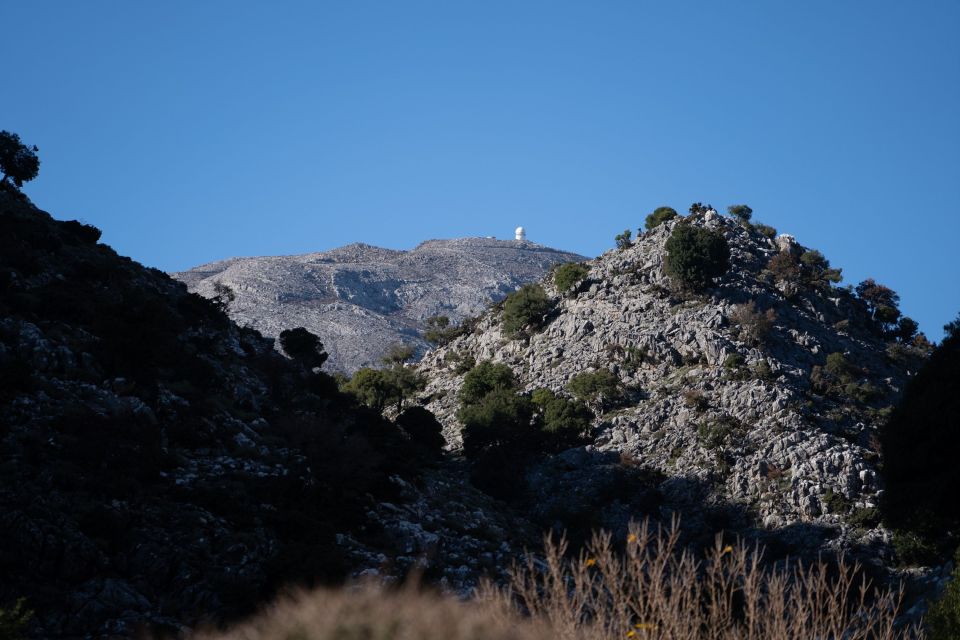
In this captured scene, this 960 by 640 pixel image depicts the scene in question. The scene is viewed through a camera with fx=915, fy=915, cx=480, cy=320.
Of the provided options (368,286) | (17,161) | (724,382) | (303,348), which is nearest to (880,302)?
(724,382)

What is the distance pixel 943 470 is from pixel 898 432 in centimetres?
301

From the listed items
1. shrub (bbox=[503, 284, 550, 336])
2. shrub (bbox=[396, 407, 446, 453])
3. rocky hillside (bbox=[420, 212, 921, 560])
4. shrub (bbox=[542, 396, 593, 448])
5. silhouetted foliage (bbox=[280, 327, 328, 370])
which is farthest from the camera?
shrub (bbox=[503, 284, 550, 336])

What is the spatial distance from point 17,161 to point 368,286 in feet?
285

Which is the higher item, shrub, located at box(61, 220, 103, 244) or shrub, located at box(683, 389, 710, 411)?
shrub, located at box(61, 220, 103, 244)

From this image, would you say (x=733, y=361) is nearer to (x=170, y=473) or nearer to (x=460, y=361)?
(x=460, y=361)

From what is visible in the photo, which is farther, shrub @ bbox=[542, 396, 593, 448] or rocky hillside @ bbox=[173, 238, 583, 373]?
rocky hillside @ bbox=[173, 238, 583, 373]

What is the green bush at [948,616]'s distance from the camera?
19594 millimetres

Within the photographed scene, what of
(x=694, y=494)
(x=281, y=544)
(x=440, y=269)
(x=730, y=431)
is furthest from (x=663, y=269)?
(x=440, y=269)

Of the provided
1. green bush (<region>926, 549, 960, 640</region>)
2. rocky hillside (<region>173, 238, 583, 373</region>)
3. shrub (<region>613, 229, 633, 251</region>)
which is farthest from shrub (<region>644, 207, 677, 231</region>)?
green bush (<region>926, 549, 960, 640</region>)

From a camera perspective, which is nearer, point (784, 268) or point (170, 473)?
point (170, 473)

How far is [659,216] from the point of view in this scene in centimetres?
8562

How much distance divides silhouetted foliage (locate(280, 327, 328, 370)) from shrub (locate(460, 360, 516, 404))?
1037 centimetres

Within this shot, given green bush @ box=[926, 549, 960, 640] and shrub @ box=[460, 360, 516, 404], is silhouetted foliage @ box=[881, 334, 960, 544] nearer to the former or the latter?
green bush @ box=[926, 549, 960, 640]

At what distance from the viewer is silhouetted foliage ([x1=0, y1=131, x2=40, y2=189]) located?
62.1m
